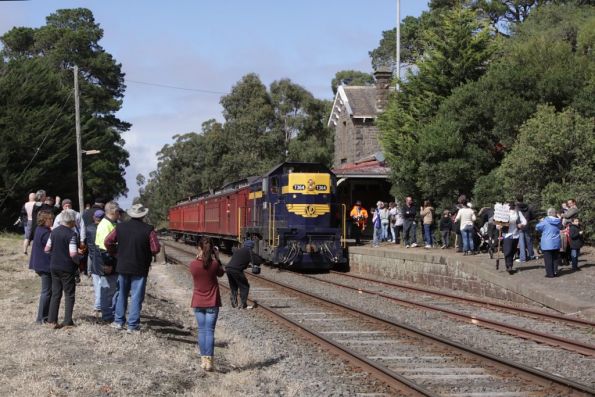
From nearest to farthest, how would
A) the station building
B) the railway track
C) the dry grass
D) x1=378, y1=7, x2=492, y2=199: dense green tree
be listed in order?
the dry grass < the railway track < x1=378, y1=7, x2=492, y2=199: dense green tree < the station building

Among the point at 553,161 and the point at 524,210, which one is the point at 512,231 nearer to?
the point at 524,210

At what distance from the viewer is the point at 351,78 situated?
78.7 m

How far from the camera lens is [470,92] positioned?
976 inches

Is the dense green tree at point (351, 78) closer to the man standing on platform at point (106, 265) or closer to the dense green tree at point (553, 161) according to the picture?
the dense green tree at point (553, 161)

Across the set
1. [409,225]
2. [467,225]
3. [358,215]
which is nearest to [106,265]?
[467,225]

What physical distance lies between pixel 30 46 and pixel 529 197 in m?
52.1

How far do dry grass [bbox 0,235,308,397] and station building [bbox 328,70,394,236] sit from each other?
24.0m

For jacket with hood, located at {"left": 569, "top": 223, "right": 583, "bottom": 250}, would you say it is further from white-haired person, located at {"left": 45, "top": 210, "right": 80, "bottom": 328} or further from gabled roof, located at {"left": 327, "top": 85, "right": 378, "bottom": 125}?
gabled roof, located at {"left": 327, "top": 85, "right": 378, "bottom": 125}

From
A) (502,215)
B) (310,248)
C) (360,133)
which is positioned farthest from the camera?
(360,133)

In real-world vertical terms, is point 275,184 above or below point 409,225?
above

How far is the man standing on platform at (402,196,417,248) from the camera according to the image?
23.7 meters

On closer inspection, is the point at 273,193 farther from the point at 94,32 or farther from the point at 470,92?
the point at 94,32

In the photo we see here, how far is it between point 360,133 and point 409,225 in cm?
1987

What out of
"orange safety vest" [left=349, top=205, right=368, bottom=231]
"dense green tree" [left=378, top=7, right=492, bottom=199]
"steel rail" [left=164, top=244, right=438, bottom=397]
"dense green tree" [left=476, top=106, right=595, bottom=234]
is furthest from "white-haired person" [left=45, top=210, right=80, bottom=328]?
"orange safety vest" [left=349, top=205, right=368, bottom=231]
